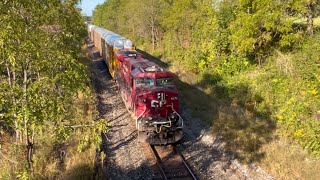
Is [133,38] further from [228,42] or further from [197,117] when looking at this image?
[197,117]

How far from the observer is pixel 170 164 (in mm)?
12031

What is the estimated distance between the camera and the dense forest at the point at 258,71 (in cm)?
1377

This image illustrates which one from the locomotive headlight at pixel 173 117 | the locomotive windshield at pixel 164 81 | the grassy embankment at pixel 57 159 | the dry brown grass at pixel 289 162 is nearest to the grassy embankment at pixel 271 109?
the dry brown grass at pixel 289 162

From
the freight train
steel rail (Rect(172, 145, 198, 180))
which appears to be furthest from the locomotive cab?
steel rail (Rect(172, 145, 198, 180))

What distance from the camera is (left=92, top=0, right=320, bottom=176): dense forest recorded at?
542 inches

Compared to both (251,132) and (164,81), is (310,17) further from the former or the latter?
(164,81)

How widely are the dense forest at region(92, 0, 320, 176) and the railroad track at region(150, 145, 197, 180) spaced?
2609 mm

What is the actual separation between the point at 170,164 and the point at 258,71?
11.5 metres

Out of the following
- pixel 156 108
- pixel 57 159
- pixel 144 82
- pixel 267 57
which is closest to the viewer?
pixel 57 159

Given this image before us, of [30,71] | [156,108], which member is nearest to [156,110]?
[156,108]

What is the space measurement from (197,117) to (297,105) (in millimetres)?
5272

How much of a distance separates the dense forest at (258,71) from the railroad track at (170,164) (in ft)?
8.56

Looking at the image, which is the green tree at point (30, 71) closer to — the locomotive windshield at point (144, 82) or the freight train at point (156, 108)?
the freight train at point (156, 108)

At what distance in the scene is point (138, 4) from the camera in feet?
162
